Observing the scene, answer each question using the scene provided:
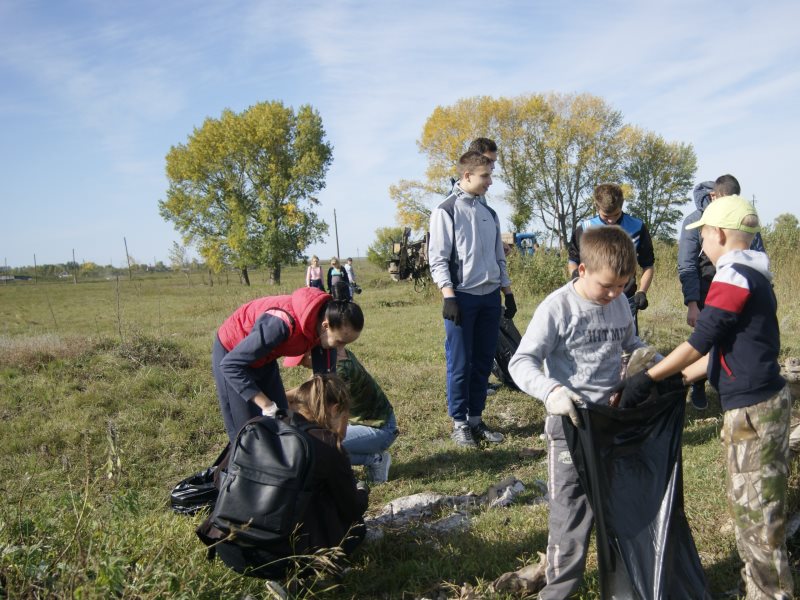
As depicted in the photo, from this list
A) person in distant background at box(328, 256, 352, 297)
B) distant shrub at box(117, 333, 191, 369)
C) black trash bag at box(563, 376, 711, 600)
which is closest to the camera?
black trash bag at box(563, 376, 711, 600)

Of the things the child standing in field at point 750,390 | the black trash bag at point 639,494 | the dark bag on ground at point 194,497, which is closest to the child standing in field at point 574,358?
the black trash bag at point 639,494

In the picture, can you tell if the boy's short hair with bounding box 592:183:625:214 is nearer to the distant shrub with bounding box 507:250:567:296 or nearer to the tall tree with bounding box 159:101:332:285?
the distant shrub with bounding box 507:250:567:296

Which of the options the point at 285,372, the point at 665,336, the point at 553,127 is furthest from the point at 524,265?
the point at 553,127

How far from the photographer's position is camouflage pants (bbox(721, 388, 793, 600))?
2.33 m

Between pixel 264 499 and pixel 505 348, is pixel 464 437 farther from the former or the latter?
pixel 264 499

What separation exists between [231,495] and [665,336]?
830cm

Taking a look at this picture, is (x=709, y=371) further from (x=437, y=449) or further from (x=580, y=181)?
(x=580, y=181)

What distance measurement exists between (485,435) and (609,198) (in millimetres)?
2181

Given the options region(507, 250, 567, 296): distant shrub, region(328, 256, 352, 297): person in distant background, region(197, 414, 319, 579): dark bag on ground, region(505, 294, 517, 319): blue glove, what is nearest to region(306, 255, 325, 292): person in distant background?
region(328, 256, 352, 297): person in distant background

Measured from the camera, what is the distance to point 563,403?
7.46 feet

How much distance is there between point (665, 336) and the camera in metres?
9.38

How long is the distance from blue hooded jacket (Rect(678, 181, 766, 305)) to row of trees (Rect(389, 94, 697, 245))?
34509 mm

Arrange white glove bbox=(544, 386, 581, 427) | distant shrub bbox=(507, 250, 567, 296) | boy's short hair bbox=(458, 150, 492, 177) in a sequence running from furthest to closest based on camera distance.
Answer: distant shrub bbox=(507, 250, 567, 296) < boy's short hair bbox=(458, 150, 492, 177) < white glove bbox=(544, 386, 581, 427)

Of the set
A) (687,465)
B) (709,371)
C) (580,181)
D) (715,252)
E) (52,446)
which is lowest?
(687,465)
